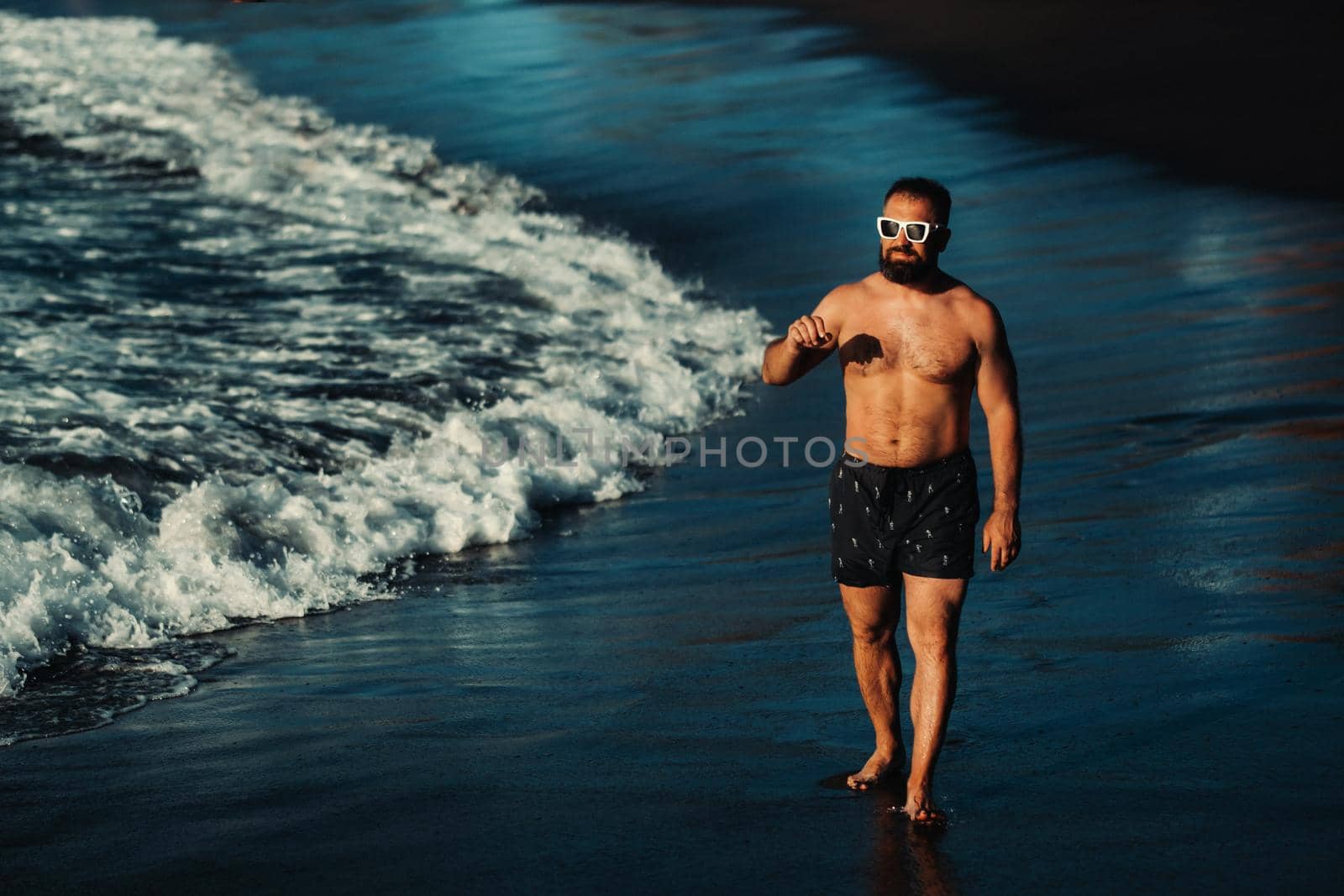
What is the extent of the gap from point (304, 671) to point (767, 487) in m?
3.24

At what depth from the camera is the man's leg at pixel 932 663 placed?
14.9ft

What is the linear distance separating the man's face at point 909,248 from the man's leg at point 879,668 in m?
0.87

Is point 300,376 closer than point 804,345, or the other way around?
point 804,345

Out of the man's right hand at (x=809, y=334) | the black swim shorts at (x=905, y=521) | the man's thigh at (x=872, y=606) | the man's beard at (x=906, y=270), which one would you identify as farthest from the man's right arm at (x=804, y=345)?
the man's thigh at (x=872, y=606)

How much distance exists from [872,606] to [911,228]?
3.45 feet

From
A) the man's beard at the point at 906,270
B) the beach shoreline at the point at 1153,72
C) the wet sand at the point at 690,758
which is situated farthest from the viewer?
the beach shoreline at the point at 1153,72

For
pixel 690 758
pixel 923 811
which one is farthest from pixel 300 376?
pixel 923 811

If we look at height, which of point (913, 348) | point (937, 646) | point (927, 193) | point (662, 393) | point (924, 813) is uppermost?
point (927, 193)

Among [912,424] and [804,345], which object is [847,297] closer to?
[804,345]

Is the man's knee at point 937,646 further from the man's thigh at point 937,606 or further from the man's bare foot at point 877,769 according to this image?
the man's bare foot at point 877,769

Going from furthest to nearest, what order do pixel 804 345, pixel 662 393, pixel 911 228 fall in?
pixel 662 393
pixel 804 345
pixel 911 228

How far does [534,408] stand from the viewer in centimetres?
1069

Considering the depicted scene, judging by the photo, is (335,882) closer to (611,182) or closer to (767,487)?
(767,487)

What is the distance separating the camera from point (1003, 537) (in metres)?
4.61
